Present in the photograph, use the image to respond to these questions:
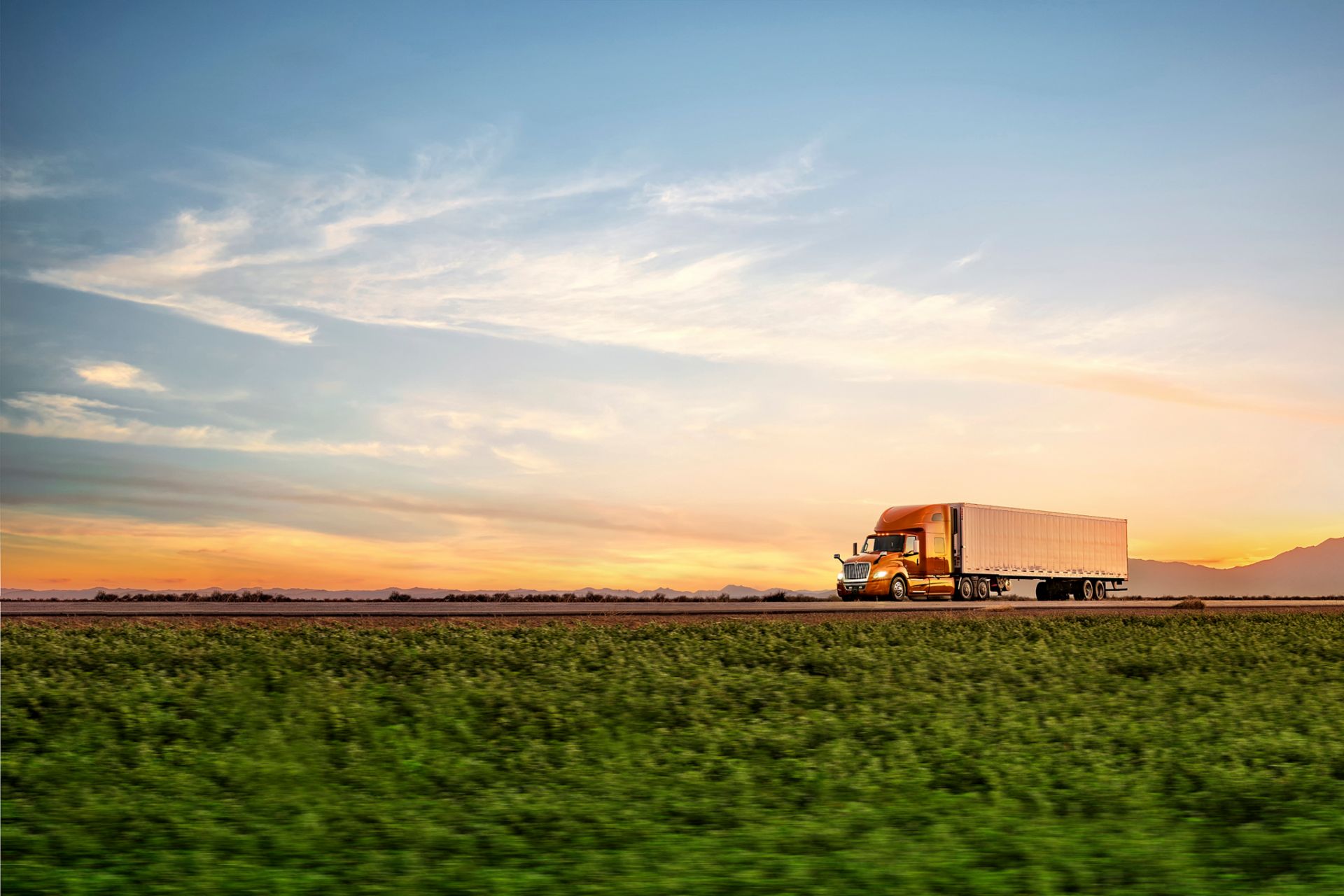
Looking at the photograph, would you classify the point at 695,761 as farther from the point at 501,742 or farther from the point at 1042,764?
the point at 1042,764

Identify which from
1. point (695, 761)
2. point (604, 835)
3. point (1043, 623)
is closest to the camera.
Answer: point (604, 835)

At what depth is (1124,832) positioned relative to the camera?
8680 millimetres


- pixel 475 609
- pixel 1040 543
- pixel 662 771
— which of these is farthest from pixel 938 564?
pixel 662 771

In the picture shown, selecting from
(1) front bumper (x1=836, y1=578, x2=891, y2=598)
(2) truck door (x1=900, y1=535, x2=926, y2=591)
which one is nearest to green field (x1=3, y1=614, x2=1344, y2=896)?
(1) front bumper (x1=836, y1=578, x2=891, y2=598)

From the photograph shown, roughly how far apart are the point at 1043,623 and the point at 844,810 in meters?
20.3

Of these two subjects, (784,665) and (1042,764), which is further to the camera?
(784,665)

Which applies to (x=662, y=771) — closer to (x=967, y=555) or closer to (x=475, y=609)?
(x=475, y=609)

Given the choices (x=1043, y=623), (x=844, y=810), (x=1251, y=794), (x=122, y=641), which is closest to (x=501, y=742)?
(x=844, y=810)

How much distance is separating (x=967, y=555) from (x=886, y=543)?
4792 millimetres

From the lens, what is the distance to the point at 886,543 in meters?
47.6

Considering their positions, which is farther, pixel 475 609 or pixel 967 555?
pixel 967 555

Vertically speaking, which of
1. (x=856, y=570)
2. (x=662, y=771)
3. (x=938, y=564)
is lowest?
(x=662, y=771)

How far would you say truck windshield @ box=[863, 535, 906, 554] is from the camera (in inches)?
1865

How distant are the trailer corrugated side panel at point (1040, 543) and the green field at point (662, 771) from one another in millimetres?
30326
